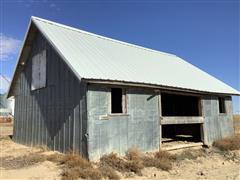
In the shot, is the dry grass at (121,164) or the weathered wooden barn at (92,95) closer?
the dry grass at (121,164)

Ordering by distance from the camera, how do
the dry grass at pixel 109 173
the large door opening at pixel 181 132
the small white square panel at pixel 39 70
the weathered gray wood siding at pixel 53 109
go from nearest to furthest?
1. the dry grass at pixel 109 173
2. the weathered gray wood siding at pixel 53 109
3. the small white square panel at pixel 39 70
4. the large door opening at pixel 181 132

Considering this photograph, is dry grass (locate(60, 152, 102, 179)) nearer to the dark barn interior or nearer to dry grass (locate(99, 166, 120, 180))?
dry grass (locate(99, 166, 120, 180))

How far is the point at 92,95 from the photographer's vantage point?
31.4 ft

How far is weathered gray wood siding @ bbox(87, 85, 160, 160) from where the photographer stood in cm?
948

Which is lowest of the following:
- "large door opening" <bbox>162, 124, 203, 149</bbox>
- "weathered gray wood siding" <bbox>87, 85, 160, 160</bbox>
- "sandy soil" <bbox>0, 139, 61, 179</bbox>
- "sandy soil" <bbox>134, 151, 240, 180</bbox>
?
"sandy soil" <bbox>134, 151, 240, 180</bbox>

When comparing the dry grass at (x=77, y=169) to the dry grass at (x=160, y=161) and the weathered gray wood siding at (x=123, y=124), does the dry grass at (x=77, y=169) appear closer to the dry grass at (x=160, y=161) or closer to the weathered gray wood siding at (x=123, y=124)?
the weathered gray wood siding at (x=123, y=124)

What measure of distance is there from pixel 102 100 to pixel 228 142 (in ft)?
28.2

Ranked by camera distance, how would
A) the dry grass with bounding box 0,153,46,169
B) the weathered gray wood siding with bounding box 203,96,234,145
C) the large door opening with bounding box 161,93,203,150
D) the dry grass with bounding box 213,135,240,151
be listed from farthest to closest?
the large door opening with bounding box 161,93,203,150 < the weathered gray wood siding with bounding box 203,96,234,145 < the dry grass with bounding box 213,135,240,151 < the dry grass with bounding box 0,153,46,169

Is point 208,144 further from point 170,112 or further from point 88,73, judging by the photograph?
point 88,73

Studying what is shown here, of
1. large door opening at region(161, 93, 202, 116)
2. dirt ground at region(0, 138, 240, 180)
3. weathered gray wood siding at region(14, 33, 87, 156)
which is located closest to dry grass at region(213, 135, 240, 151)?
dirt ground at region(0, 138, 240, 180)

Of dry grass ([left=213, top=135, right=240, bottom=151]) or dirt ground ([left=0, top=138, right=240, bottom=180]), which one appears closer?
dirt ground ([left=0, top=138, right=240, bottom=180])

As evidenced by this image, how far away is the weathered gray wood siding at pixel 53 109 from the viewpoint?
389 inches

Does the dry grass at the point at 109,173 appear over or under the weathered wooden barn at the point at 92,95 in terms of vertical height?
under

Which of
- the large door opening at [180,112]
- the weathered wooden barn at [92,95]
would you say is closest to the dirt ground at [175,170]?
the weathered wooden barn at [92,95]
